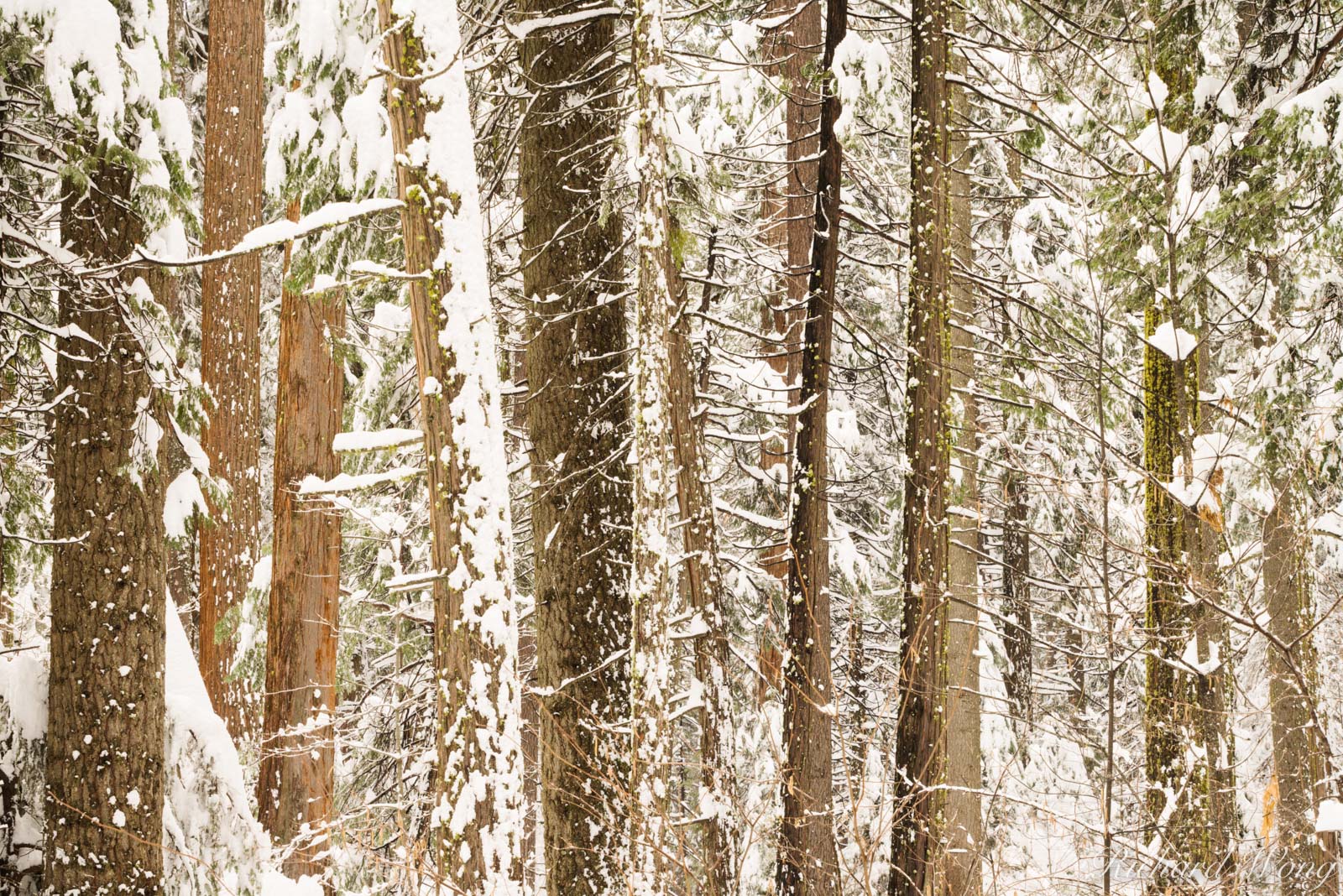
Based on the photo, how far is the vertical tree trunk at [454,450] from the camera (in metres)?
4.55

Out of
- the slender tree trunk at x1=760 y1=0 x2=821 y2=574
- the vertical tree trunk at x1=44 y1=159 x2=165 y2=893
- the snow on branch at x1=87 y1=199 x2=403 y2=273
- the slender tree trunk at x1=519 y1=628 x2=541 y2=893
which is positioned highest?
the slender tree trunk at x1=760 y1=0 x2=821 y2=574

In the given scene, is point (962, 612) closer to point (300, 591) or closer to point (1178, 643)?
point (1178, 643)

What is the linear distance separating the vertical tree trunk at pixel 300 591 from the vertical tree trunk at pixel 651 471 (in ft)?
10.2

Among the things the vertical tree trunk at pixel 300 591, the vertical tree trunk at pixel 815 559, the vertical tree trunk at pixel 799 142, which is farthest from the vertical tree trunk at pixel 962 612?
the vertical tree trunk at pixel 300 591

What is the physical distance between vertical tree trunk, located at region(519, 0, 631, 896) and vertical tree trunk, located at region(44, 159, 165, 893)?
2468 mm

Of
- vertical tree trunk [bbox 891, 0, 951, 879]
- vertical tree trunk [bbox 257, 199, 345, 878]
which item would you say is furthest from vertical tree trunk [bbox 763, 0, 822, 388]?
vertical tree trunk [bbox 257, 199, 345, 878]

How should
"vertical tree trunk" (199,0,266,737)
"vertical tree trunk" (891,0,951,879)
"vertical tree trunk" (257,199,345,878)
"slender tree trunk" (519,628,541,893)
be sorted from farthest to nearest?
"slender tree trunk" (519,628,541,893), "vertical tree trunk" (199,0,266,737), "vertical tree trunk" (257,199,345,878), "vertical tree trunk" (891,0,951,879)

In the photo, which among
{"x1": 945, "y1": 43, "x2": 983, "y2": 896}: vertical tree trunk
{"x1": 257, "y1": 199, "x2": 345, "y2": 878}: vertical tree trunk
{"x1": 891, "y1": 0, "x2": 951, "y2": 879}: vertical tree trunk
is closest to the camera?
{"x1": 891, "y1": 0, "x2": 951, "y2": 879}: vertical tree trunk

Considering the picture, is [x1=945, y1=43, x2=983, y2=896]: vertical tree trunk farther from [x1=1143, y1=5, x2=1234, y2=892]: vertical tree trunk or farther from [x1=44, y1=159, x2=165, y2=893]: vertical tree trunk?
[x1=44, y1=159, x2=165, y2=893]: vertical tree trunk

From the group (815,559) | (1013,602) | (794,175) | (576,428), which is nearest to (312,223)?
(576,428)

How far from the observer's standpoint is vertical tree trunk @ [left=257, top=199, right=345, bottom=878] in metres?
7.59

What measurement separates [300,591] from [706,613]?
340cm

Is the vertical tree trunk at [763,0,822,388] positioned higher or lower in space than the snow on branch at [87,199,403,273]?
higher

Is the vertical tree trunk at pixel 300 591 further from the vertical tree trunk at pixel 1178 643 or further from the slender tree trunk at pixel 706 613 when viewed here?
the vertical tree trunk at pixel 1178 643
